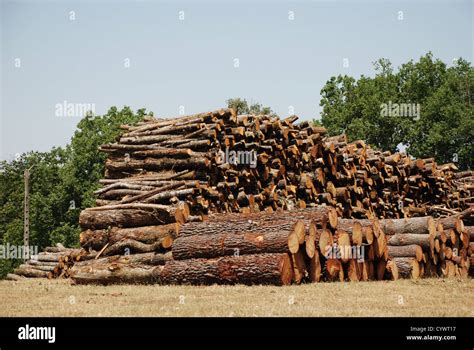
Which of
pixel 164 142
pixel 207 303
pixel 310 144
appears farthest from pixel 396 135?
pixel 207 303

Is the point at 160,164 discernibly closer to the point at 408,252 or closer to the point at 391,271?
the point at 391,271

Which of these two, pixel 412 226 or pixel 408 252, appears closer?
pixel 408 252

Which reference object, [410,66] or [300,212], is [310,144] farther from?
[410,66]

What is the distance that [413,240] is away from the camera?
54.3 feet

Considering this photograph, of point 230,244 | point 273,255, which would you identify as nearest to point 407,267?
point 273,255

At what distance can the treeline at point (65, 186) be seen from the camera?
44375 millimetres

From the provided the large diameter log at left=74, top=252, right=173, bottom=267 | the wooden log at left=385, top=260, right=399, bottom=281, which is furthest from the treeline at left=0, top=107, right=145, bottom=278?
the wooden log at left=385, top=260, right=399, bottom=281

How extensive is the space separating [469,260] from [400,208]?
19.7 feet

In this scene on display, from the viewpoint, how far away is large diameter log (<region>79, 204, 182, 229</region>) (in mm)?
15584

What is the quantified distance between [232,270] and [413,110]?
108 ft

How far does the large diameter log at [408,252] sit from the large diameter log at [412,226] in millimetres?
609
